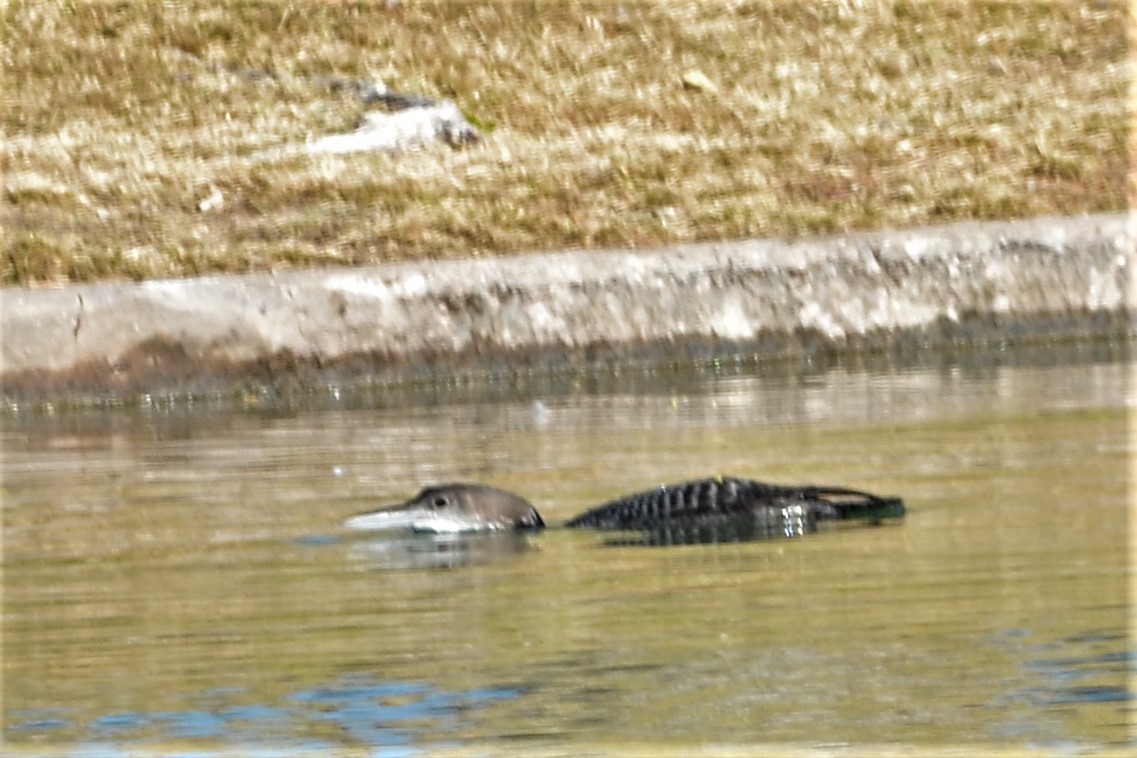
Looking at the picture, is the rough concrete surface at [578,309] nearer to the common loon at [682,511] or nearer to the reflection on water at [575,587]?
the reflection on water at [575,587]

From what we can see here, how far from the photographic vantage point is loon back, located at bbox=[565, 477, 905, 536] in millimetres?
6602

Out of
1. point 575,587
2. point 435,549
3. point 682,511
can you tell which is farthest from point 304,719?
point 682,511

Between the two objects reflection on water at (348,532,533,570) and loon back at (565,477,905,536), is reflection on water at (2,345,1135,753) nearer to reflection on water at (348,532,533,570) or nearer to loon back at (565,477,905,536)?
reflection on water at (348,532,533,570)

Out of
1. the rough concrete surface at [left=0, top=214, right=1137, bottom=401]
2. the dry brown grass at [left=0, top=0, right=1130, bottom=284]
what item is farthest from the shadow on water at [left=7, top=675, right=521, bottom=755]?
the dry brown grass at [left=0, top=0, right=1130, bottom=284]

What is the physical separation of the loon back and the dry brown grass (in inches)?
206

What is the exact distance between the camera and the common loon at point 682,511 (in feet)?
21.6

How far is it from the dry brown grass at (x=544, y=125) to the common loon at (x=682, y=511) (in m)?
4.96

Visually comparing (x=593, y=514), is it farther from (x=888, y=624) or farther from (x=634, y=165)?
(x=634, y=165)

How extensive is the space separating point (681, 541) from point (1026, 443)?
1951 mm

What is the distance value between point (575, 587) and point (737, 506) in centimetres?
106

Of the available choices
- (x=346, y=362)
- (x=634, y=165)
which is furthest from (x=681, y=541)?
(x=634, y=165)

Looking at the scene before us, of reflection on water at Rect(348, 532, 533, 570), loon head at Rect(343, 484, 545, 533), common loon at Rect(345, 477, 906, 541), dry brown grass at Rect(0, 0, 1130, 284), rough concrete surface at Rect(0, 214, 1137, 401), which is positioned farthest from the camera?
dry brown grass at Rect(0, 0, 1130, 284)

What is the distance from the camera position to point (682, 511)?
6617 millimetres

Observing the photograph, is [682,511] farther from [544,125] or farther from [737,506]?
[544,125]
